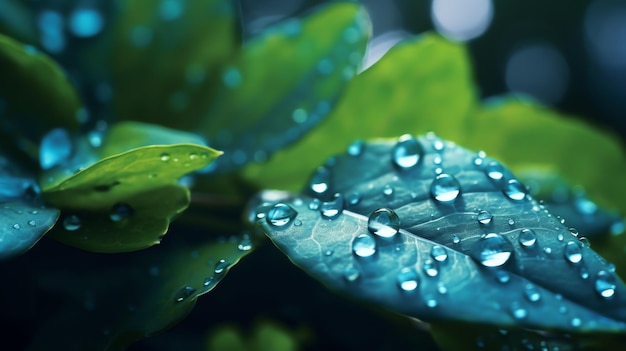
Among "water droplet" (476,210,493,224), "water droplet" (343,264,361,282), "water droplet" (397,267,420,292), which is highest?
"water droplet" (476,210,493,224)

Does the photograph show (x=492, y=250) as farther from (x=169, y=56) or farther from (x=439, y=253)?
(x=169, y=56)

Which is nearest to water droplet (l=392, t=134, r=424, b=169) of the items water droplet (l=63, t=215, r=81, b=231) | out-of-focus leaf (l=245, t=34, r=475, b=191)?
out-of-focus leaf (l=245, t=34, r=475, b=191)

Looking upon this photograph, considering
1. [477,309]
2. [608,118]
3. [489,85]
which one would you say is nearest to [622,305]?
[477,309]

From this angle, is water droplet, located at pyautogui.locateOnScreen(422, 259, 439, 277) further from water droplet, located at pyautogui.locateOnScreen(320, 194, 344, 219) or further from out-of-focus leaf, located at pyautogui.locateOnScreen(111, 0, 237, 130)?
out-of-focus leaf, located at pyautogui.locateOnScreen(111, 0, 237, 130)

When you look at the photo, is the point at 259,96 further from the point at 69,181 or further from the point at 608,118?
the point at 608,118

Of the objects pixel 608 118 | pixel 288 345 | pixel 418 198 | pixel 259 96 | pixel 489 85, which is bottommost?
pixel 288 345

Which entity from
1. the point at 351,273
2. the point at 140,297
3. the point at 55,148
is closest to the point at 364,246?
the point at 351,273
